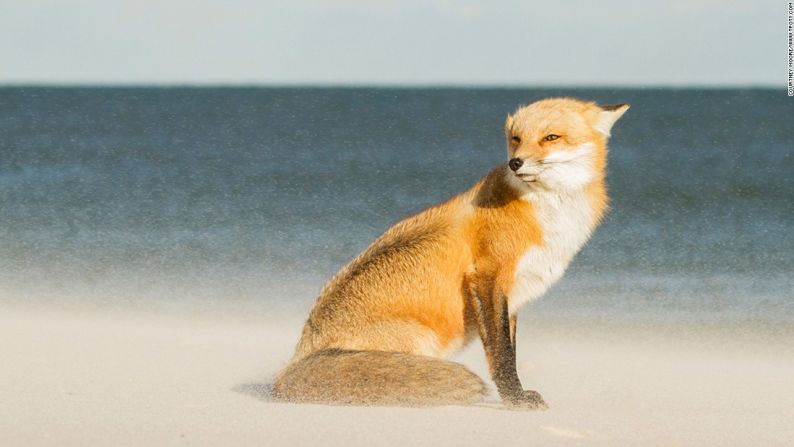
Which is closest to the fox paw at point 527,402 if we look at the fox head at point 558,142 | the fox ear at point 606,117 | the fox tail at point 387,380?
the fox tail at point 387,380

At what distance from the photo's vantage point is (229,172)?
38688 mm

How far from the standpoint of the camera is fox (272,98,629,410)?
763 centimetres

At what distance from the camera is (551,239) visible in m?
7.80

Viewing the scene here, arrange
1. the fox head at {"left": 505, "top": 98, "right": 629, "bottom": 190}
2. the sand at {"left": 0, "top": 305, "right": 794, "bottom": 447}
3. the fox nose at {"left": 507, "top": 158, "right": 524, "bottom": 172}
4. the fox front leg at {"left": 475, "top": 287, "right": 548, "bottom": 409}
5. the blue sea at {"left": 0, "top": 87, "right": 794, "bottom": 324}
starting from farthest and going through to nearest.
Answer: the blue sea at {"left": 0, "top": 87, "right": 794, "bottom": 324} → the fox front leg at {"left": 475, "top": 287, "right": 548, "bottom": 409} → the fox head at {"left": 505, "top": 98, "right": 629, "bottom": 190} → the fox nose at {"left": 507, "top": 158, "right": 524, "bottom": 172} → the sand at {"left": 0, "top": 305, "right": 794, "bottom": 447}

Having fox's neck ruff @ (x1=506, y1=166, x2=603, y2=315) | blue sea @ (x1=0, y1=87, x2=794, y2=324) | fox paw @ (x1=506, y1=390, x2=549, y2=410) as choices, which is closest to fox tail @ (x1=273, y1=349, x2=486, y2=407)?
fox paw @ (x1=506, y1=390, x2=549, y2=410)

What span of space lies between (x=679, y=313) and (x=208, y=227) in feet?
32.6

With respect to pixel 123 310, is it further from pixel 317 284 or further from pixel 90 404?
pixel 90 404

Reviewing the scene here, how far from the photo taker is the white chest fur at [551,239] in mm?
7770

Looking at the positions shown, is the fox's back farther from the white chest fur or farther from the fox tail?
the white chest fur

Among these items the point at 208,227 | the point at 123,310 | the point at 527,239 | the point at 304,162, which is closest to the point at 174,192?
the point at 208,227

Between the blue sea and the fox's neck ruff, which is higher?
the blue sea

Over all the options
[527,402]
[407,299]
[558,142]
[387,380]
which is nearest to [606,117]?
[558,142]

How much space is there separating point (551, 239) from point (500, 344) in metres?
0.74

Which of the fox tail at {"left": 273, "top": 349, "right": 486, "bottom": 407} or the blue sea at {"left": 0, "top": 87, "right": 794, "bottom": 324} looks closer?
the fox tail at {"left": 273, "top": 349, "right": 486, "bottom": 407}
